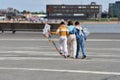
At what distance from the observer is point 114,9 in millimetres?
166875

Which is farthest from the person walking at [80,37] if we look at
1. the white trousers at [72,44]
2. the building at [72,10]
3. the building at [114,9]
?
the building at [114,9]

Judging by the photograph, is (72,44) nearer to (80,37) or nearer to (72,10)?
(80,37)

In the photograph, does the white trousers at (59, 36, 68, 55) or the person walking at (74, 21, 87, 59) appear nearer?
the person walking at (74, 21, 87, 59)

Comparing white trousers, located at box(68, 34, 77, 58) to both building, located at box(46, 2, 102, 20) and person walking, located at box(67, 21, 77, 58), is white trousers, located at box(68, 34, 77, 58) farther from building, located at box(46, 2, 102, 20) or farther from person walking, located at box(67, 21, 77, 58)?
building, located at box(46, 2, 102, 20)

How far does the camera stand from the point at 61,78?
1430 centimetres

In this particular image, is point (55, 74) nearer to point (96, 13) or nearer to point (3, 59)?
point (3, 59)

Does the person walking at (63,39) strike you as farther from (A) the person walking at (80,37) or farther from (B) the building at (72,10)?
(B) the building at (72,10)

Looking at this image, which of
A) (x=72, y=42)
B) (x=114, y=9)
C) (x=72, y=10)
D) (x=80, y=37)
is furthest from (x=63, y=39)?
(x=114, y=9)

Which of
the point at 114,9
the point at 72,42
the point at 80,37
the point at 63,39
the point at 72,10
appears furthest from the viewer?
the point at 114,9

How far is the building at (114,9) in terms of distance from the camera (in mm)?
165038

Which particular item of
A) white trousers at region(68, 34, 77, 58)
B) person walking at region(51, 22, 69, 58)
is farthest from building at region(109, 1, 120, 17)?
white trousers at region(68, 34, 77, 58)

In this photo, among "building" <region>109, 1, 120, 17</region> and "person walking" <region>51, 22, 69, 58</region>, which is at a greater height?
"person walking" <region>51, 22, 69, 58</region>

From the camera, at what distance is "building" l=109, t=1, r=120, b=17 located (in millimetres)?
165038

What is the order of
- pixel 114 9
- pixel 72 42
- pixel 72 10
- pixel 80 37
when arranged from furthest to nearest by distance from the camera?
1. pixel 114 9
2. pixel 72 10
3. pixel 72 42
4. pixel 80 37
